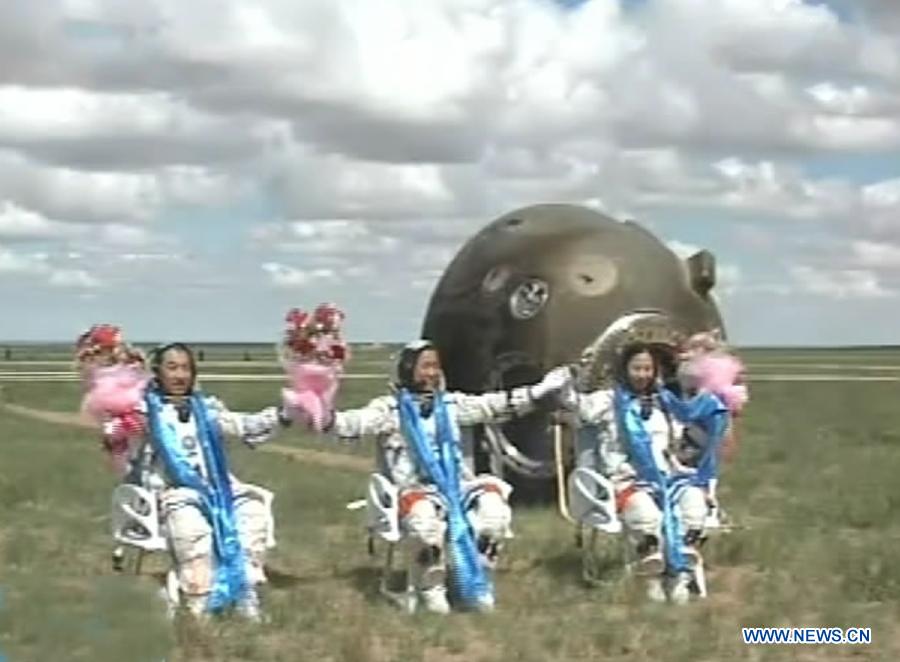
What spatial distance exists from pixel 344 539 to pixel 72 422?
18.7m

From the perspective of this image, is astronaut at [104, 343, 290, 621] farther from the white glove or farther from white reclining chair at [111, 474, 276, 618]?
the white glove

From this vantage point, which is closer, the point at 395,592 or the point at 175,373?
the point at 175,373

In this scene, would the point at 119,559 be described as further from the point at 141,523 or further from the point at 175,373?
the point at 175,373

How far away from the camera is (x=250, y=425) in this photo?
982 centimetres

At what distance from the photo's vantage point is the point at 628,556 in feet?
34.8

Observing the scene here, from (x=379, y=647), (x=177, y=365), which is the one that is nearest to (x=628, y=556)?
(x=379, y=647)

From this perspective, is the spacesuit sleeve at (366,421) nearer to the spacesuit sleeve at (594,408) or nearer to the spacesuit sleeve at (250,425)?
the spacesuit sleeve at (250,425)

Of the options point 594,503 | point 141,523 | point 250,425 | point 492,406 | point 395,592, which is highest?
point 492,406

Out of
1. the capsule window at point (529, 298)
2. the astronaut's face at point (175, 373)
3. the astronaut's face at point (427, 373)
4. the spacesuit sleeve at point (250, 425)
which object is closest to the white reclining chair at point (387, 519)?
the astronaut's face at point (427, 373)

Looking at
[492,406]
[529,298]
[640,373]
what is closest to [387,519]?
[492,406]

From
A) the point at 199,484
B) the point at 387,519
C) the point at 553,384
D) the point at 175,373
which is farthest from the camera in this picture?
the point at 553,384

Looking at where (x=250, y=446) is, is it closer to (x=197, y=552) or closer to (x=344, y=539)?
(x=197, y=552)

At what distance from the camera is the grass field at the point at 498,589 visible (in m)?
8.12

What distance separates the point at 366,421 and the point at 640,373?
1.82m
